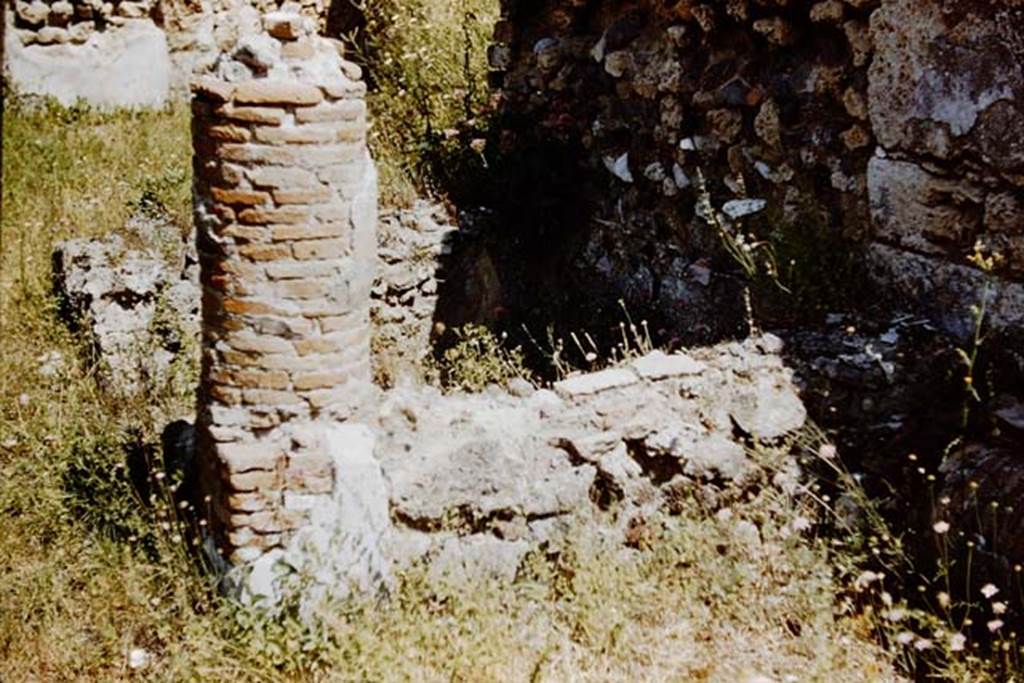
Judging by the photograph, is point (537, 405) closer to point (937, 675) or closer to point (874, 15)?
point (937, 675)

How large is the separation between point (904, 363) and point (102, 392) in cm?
383

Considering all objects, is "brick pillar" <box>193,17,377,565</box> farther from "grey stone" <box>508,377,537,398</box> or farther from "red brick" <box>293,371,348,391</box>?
"grey stone" <box>508,377,537,398</box>

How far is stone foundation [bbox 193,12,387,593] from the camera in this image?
11.7 ft

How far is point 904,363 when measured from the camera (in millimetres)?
4336

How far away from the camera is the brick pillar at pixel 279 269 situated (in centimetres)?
356

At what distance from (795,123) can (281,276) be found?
9.29ft

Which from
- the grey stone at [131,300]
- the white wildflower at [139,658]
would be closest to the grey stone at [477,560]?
the white wildflower at [139,658]

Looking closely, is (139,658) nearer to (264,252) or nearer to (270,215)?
(264,252)

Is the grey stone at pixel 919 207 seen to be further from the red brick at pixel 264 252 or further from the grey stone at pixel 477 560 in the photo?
the red brick at pixel 264 252

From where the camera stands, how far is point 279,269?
3.65m

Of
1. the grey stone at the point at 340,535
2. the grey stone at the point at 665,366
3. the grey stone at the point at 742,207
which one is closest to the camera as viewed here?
the grey stone at the point at 340,535

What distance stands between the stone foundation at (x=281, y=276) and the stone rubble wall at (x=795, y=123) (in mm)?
2374

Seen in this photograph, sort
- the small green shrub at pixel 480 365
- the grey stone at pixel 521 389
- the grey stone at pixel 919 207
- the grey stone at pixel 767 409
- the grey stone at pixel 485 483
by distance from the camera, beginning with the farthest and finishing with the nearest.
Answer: the small green shrub at pixel 480 365, the grey stone at pixel 521 389, the grey stone at pixel 919 207, the grey stone at pixel 767 409, the grey stone at pixel 485 483

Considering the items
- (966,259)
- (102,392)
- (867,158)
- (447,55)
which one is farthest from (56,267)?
(966,259)
